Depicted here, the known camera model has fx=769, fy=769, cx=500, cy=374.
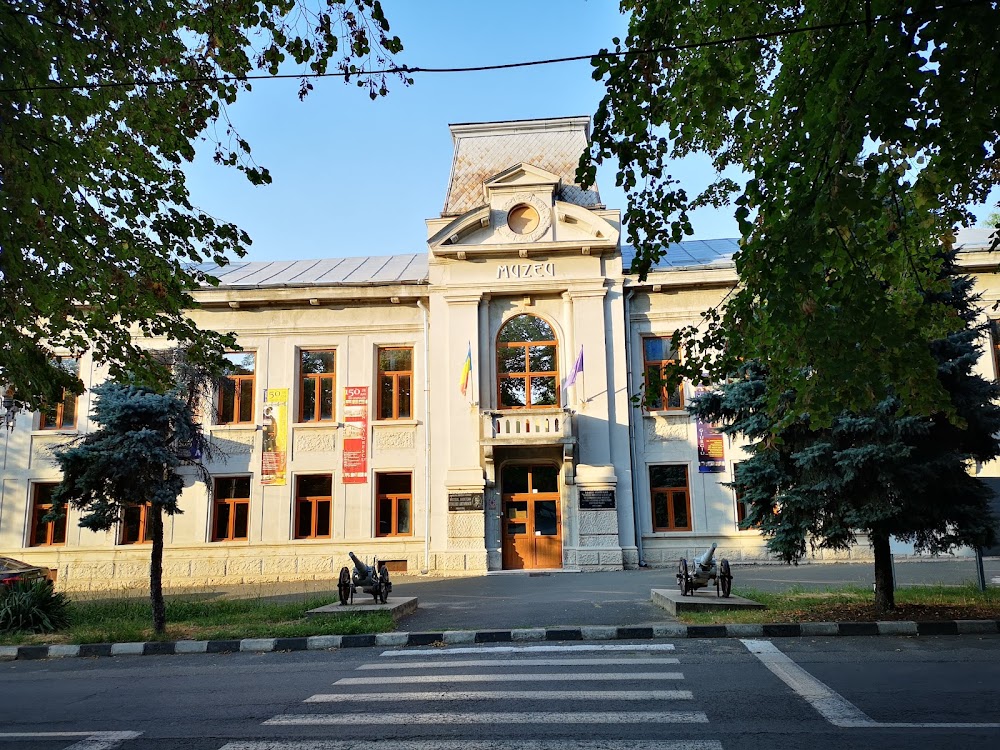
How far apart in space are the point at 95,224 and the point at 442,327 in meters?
15.8

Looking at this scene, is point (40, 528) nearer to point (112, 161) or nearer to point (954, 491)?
point (112, 161)

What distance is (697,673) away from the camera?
25.5ft

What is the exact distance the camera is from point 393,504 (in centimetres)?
2364

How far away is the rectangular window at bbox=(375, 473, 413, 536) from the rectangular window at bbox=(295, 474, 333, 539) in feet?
4.87

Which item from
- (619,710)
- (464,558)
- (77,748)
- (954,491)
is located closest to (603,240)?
(464,558)

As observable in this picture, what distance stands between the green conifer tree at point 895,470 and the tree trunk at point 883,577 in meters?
0.02

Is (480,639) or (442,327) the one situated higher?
(442,327)

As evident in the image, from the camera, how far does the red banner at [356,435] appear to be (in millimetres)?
23625

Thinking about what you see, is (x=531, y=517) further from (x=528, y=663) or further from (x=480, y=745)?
(x=480, y=745)

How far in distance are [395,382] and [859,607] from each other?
15.7 m

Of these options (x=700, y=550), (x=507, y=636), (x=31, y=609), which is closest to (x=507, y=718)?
(x=507, y=636)

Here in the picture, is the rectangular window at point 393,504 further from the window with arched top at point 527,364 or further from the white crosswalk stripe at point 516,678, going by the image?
the white crosswalk stripe at point 516,678

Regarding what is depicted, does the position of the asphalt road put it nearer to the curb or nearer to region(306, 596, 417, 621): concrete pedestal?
the curb

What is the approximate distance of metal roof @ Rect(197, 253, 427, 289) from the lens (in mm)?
24770
